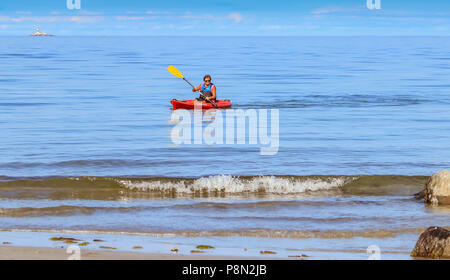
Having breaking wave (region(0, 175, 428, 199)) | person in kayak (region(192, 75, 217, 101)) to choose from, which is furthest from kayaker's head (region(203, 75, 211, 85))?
breaking wave (region(0, 175, 428, 199))

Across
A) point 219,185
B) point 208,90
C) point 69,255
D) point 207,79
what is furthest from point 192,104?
point 69,255

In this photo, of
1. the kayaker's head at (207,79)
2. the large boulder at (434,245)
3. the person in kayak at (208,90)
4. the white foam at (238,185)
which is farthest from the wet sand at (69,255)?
the person in kayak at (208,90)

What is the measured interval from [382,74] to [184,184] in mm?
39338

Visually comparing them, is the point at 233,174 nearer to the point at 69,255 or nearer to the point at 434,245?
the point at 69,255

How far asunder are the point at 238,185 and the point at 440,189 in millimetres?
3825

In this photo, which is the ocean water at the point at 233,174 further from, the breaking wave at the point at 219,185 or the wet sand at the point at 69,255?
the wet sand at the point at 69,255

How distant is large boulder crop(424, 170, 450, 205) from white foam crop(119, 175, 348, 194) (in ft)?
7.62

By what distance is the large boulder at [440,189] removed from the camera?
11.6 metres

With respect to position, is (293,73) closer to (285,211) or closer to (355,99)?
(355,99)

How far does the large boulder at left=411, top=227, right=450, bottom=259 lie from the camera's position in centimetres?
794

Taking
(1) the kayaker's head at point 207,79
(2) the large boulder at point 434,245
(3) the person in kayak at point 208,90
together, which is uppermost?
(1) the kayaker's head at point 207,79

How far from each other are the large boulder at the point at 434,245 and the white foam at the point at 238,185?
17.4ft

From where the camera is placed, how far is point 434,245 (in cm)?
800
